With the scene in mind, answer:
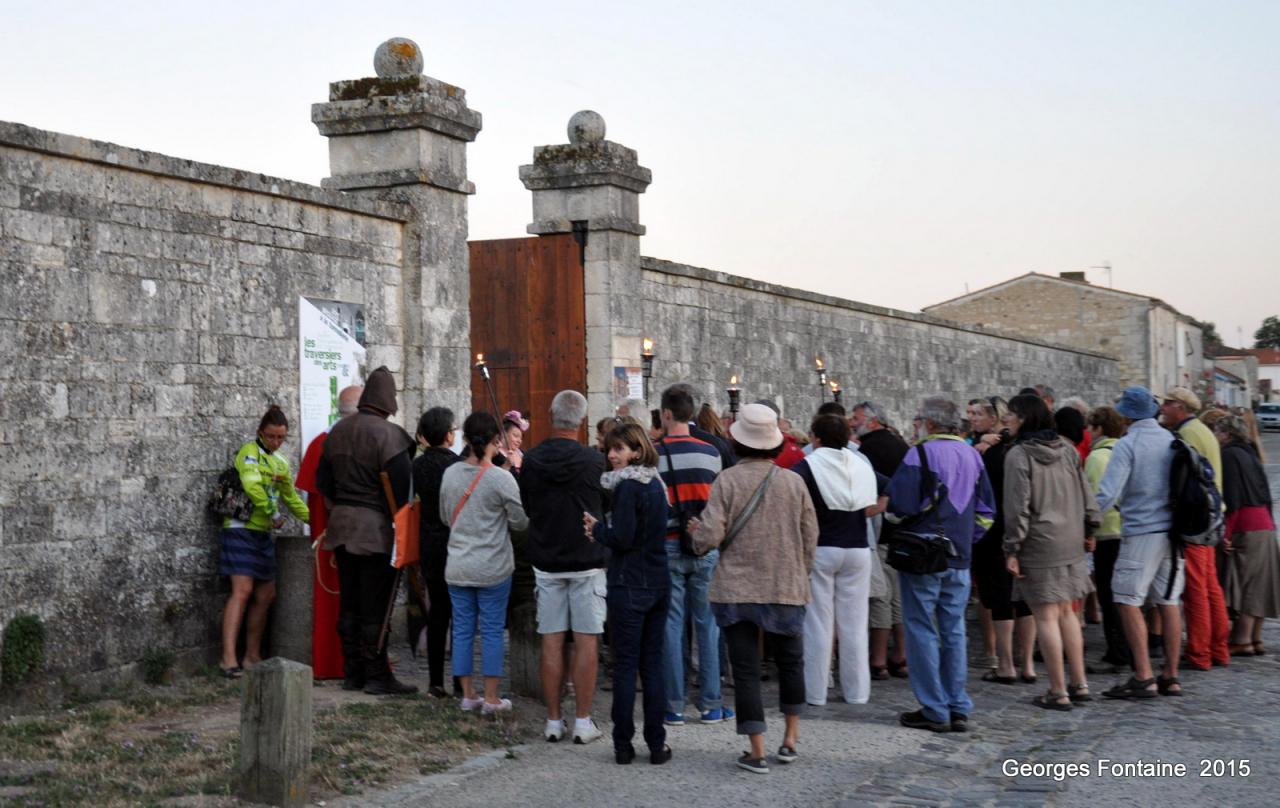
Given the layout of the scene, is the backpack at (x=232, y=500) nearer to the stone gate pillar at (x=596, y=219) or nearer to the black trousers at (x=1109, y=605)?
the stone gate pillar at (x=596, y=219)

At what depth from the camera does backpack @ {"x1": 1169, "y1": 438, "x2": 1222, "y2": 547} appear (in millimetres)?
7820

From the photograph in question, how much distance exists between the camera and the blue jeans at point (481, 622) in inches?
283

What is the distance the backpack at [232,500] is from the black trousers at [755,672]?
3.20 metres

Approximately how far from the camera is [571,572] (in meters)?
6.84

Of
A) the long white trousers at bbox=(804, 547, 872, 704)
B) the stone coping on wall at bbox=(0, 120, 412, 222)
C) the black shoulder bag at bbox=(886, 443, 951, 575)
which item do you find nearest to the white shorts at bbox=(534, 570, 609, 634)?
the long white trousers at bbox=(804, 547, 872, 704)

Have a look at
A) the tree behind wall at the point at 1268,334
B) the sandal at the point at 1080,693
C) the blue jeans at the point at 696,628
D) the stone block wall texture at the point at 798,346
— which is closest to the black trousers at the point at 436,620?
the blue jeans at the point at 696,628

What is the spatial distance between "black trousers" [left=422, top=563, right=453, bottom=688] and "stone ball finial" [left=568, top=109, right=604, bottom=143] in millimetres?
6199

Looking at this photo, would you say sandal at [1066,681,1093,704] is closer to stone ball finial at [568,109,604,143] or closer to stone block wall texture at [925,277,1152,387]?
stone ball finial at [568,109,604,143]

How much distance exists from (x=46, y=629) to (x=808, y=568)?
3.85m

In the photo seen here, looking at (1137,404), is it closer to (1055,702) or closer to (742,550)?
(1055,702)

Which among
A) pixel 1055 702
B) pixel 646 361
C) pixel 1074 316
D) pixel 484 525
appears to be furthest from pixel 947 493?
pixel 1074 316

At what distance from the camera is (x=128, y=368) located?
766 centimetres

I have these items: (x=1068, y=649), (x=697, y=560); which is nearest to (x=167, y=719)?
(x=697, y=560)

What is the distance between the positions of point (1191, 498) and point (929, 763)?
2.52 metres
